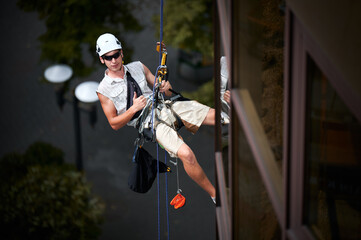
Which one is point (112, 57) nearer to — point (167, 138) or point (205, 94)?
point (167, 138)

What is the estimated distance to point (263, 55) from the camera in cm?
311

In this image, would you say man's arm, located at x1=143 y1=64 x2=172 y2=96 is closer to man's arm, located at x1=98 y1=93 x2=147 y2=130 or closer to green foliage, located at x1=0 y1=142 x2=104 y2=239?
man's arm, located at x1=98 y1=93 x2=147 y2=130

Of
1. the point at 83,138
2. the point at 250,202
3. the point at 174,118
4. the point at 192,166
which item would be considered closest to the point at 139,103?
the point at 174,118

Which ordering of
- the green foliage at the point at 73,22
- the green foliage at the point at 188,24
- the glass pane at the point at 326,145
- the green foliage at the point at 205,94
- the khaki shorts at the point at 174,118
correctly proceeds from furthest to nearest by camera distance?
the green foliage at the point at 205,94
the green foliage at the point at 188,24
the green foliage at the point at 73,22
the khaki shorts at the point at 174,118
the glass pane at the point at 326,145

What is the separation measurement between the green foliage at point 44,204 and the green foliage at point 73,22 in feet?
7.10

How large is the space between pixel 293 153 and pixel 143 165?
3.72m

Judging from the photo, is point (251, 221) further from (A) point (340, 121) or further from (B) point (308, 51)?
(B) point (308, 51)

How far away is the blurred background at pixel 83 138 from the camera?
9859 mm

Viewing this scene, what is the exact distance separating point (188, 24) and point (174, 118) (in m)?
5.21

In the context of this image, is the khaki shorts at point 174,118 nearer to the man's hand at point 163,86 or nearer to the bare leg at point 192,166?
the bare leg at point 192,166

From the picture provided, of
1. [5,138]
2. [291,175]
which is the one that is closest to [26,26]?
[5,138]

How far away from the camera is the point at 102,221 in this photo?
10492 millimetres

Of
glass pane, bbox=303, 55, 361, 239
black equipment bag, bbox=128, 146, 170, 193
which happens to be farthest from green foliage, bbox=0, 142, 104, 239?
glass pane, bbox=303, 55, 361, 239

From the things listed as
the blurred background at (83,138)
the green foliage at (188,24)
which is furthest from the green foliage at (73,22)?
the green foliage at (188,24)
